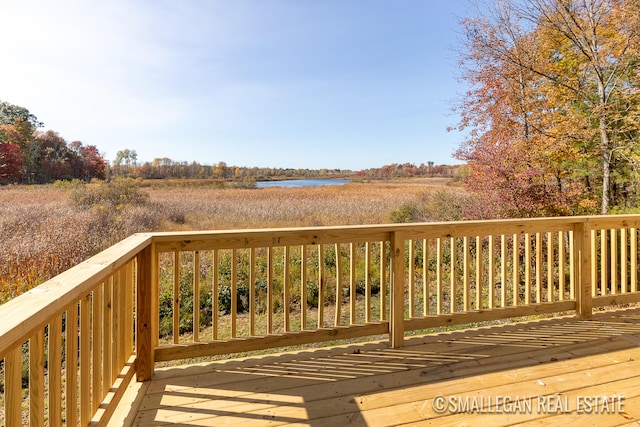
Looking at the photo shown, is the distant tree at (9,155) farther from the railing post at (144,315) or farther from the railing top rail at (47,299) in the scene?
the railing top rail at (47,299)

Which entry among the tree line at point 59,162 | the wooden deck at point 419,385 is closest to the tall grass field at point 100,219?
the tree line at point 59,162

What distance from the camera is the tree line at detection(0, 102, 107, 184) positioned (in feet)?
49.9

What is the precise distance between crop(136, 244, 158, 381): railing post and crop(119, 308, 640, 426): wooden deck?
107 mm

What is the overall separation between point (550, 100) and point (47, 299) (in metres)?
8.52

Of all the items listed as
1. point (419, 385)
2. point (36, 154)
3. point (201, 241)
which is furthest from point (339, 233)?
point (36, 154)

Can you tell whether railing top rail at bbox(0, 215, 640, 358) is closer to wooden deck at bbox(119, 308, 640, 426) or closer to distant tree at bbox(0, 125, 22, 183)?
wooden deck at bbox(119, 308, 640, 426)

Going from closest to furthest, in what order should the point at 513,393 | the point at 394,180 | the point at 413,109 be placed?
the point at 513,393
the point at 413,109
the point at 394,180

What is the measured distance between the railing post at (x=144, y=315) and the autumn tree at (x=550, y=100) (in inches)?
262

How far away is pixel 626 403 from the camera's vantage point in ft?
5.83

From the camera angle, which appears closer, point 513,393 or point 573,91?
point 513,393

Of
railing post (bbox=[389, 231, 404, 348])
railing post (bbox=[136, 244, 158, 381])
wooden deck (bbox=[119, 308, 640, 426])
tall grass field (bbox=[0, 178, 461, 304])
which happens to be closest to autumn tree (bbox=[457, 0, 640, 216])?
tall grass field (bbox=[0, 178, 461, 304])

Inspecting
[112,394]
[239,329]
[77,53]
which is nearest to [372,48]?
[77,53]

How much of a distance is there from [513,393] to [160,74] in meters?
9.77

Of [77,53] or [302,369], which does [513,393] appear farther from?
[77,53]
